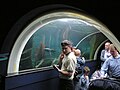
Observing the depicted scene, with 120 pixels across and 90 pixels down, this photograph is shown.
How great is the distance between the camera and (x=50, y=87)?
4.87m

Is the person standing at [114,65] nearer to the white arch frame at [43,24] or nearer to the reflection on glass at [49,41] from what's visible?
the reflection on glass at [49,41]

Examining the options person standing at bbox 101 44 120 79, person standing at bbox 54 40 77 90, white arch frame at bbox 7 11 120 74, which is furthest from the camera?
person standing at bbox 101 44 120 79

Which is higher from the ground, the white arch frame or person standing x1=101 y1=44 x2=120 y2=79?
the white arch frame

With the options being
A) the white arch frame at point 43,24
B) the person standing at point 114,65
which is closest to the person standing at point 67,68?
the person standing at point 114,65

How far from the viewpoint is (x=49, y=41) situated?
5.45 metres

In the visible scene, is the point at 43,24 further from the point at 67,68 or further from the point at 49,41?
the point at 49,41

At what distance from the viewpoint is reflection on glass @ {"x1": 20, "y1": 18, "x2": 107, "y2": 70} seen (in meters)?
4.38

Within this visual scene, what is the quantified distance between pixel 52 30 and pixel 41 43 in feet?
1.59

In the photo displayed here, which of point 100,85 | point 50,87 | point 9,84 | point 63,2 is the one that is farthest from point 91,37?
point 63,2

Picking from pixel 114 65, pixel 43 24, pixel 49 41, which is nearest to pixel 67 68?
pixel 114 65

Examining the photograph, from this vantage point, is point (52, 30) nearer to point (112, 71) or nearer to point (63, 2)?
point (112, 71)

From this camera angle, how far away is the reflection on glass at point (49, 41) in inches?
172

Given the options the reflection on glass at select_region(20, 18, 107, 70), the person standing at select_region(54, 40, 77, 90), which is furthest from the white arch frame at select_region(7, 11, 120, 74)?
the person standing at select_region(54, 40, 77, 90)

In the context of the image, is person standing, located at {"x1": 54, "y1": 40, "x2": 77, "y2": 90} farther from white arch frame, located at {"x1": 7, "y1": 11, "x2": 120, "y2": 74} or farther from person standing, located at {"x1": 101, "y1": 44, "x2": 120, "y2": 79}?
white arch frame, located at {"x1": 7, "y1": 11, "x2": 120, "y2": 74}
